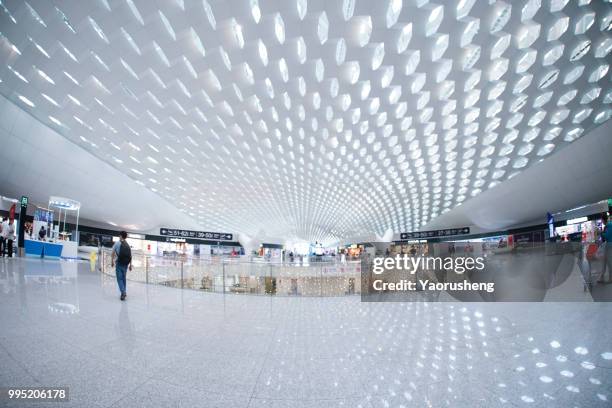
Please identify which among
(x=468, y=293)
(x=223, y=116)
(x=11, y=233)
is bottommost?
(x=468, y=293)

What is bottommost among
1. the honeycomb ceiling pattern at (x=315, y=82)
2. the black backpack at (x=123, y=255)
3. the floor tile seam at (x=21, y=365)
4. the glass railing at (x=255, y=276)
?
the glass railing at (x=255, y=276)

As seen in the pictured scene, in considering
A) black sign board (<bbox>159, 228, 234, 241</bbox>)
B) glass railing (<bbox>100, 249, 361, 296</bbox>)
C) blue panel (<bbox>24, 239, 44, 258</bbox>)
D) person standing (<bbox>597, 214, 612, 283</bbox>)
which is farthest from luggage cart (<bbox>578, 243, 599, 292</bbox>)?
black sign board (<bbox>159, 228, 234, 241</bbox>)

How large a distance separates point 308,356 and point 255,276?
18.3 ft

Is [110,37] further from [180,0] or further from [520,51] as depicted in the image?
[520,51]

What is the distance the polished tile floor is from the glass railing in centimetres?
257

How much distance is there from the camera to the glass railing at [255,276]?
292 inches

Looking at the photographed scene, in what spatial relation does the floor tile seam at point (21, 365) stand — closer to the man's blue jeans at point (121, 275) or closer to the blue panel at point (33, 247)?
the man's blue jeans at point (121, 275)

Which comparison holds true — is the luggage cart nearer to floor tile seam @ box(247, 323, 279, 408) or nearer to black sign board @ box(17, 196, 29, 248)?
floor tile seam @ box(247, 323, 279, 408)

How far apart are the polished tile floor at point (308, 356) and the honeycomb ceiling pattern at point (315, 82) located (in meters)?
9.45

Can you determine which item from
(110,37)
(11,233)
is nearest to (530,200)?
(110,37)

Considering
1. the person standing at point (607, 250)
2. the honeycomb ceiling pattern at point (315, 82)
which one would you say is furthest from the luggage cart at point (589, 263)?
the honeycomb ceiling pattern at point (315, 82)

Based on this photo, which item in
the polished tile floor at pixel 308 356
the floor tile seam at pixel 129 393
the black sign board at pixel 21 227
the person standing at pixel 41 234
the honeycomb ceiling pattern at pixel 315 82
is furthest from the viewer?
the person standing at pixel 41 234

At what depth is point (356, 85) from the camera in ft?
42.6

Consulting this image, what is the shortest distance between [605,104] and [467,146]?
20.8 ft
